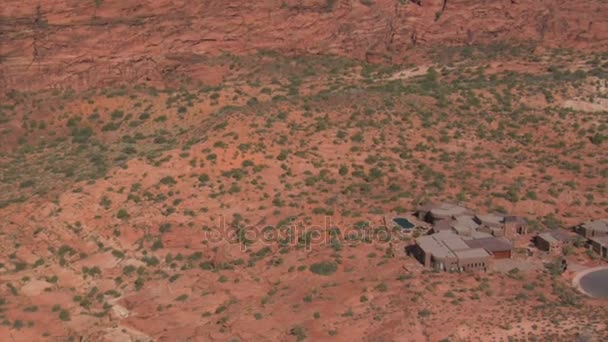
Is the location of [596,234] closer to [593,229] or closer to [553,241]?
[593,229]

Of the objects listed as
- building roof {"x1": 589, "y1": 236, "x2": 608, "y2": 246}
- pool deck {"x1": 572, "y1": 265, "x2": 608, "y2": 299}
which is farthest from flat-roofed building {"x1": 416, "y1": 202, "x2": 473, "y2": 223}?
pool deck {"x1": 572, "y1": 265, "x2": 608, "y2": 299}

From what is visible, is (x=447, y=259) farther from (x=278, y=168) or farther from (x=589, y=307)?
(x=278, y=168)

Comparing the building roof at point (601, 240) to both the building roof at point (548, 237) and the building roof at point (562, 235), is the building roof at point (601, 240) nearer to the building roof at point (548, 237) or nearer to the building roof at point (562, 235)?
the building roof at point (562, 235)

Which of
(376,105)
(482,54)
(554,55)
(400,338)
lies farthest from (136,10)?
(400,338)

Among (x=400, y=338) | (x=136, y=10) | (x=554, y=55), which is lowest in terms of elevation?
(x=400, y=338)

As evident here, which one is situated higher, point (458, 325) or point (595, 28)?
point (595, 28)

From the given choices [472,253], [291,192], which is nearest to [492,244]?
[472,253]

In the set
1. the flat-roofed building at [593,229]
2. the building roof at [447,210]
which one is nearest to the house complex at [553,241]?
the flat-roofed building at [593,229]
